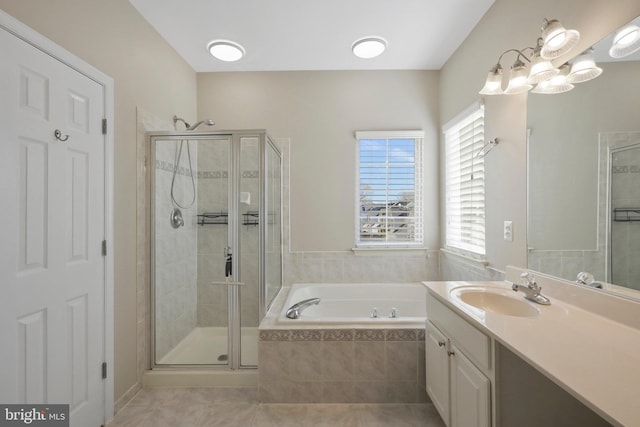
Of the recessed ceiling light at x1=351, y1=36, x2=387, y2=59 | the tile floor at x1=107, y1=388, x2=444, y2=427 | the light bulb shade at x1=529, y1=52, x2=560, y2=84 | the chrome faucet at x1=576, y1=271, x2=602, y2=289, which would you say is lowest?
the tile floor at x1=107, y1=388, x2=444, y2=427

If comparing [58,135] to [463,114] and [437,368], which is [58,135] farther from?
[463,114]

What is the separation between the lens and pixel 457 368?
4.33 ft

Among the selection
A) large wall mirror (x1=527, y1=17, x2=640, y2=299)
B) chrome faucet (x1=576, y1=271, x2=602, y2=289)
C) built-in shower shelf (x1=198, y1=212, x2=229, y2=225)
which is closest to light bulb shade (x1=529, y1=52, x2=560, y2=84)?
large wall mirror (x1=527, y1=17, x2=640, y2=299)

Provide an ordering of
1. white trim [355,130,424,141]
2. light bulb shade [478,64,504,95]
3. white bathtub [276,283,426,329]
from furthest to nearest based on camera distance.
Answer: white trim [355,130,424,141]
white bathtub [276,283,426,329]
light bulb shade [478,64,504,95]

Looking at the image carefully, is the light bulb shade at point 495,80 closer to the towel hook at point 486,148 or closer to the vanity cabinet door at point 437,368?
the towel hook at point 486,148

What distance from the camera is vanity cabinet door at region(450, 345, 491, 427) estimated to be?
1095 millimetres

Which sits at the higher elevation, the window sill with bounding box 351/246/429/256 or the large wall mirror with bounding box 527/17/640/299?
the large wall mirror with bounding box 527/17/640/299

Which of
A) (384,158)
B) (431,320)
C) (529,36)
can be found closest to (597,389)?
(431,320)

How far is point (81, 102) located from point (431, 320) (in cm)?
233

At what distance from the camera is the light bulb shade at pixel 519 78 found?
1483 mm

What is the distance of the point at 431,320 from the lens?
1667mm

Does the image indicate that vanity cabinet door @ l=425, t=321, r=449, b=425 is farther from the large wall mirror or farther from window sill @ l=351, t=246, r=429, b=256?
window sill @ l=351, t=246, r=429, b=256

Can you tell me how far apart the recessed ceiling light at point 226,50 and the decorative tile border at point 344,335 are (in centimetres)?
235

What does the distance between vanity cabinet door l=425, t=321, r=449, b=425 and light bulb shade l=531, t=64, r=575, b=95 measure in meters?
1.39
